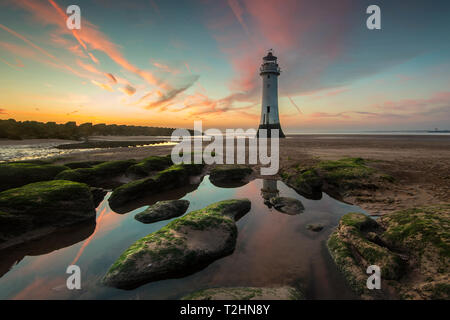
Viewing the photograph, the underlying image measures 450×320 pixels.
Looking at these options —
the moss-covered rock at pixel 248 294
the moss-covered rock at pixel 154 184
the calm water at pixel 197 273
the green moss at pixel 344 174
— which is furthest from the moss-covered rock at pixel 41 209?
the green moss at pixel 344 174

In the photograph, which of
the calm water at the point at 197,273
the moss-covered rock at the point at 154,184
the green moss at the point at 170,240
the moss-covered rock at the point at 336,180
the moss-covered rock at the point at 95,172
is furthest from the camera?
the moss-covered rock at the point at 95,172

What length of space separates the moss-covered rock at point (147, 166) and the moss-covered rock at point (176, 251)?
8.07 metres

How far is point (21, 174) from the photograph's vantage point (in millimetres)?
8969

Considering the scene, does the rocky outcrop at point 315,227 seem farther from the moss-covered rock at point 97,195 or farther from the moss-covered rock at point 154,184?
the moss-covered rock at point 97,195

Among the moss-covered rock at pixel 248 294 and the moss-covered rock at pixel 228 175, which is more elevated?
the moss-covered rock at pixel 228 175

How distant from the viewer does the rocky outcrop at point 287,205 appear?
6945 millimetres

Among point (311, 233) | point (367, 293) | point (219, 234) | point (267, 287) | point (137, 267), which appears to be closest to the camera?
→ point (367, 293)

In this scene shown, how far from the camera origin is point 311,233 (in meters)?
5.41

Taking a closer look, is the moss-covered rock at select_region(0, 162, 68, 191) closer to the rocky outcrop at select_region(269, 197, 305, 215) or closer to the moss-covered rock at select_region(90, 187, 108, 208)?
the moss-covered rock at select_region(90, 187, 108, 208)

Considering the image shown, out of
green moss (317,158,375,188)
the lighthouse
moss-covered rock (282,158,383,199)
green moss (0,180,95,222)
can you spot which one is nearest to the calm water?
green moss (0,180,95,222)
